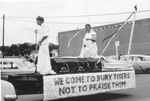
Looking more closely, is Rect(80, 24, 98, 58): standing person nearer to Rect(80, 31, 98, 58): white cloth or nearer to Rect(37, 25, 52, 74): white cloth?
Rect(80, 31, 98, 58): white cloth

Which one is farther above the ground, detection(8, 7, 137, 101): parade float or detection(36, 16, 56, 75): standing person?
detection(36, 16, 56, 75): standing person

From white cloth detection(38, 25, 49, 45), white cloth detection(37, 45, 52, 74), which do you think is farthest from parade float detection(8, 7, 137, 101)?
white cloth detection(38, 25, 49, 45)

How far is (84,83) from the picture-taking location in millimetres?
7367

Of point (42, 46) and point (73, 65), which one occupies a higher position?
point (42, 46)

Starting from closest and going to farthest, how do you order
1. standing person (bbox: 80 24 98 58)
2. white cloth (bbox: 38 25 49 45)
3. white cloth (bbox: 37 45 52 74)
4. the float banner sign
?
the float banner sign → white cloth (bbox: 37 45 52 74) → white cloth (bbox: 38 25 49 45) → standing person (bbox: 80 24 98 58)

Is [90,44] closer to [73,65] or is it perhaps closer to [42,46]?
[73,65]

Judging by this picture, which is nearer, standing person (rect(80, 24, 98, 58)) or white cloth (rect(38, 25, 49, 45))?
white cloth (rect(38, 25, 49, 45))

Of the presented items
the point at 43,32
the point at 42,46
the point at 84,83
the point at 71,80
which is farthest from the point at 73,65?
the point at 43,32

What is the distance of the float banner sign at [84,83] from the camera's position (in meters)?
6.62

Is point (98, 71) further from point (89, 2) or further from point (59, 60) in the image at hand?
point (89, 2)

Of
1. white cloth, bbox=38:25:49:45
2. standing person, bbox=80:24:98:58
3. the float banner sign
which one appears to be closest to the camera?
the float banner sign

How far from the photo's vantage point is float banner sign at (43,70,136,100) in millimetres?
6617

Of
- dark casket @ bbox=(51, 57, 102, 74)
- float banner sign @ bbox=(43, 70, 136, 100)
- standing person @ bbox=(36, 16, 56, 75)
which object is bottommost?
float banner sign @ bbox=(43, 70, 136, 100)

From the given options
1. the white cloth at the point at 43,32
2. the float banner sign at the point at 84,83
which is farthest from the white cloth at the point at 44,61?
the float banner sign at the point at 84,83
